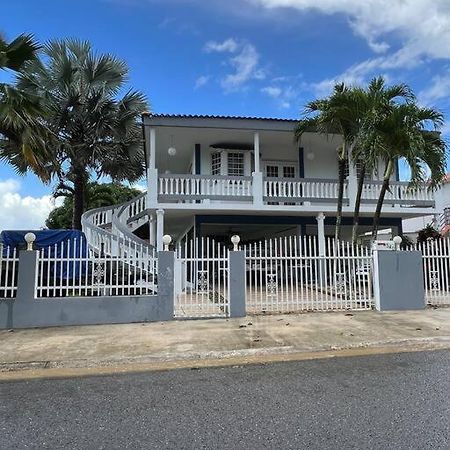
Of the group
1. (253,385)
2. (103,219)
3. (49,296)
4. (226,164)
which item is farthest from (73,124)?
(253,385)

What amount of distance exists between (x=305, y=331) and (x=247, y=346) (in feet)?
5.17

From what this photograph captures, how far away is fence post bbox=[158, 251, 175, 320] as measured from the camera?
9.46 metres

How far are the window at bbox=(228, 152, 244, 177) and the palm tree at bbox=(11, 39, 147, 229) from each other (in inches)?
174

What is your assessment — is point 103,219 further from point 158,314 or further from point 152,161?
point 158,314

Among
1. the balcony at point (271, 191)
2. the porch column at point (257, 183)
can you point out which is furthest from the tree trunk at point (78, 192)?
the porch column at point (257, 183)

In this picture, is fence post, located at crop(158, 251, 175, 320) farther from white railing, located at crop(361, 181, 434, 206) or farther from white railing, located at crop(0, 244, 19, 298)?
white railing, located at crop(361, 181, 434, 206)

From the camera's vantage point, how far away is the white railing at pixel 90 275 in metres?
9.11

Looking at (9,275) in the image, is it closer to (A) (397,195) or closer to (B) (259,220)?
(B) (259,220)

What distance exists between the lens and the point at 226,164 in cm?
1728

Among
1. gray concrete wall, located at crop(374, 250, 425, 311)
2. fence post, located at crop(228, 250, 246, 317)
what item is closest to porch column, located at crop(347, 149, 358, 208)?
gray concrete wall, located at crop(374, 250, 425, 311)

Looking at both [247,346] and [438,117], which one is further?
[438,117]

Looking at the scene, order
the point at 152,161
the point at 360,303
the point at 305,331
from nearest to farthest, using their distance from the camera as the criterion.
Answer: the point at 305,331
the point at 360,303
the point at 152,161

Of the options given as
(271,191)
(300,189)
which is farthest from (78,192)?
(300,189)

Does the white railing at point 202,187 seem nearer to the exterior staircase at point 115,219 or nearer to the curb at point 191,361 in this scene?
the exterior staircase at point 115,219
